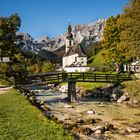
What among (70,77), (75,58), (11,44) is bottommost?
(70,77)

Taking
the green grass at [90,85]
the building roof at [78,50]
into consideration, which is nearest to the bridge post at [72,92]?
the green grass at [90,85]

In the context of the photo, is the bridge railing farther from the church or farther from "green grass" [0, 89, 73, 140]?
the church

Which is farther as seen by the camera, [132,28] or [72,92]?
[72,92]

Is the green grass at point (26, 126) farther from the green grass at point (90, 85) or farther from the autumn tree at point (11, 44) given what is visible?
the green grass at point (90, 85)

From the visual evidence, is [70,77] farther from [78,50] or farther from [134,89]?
[78,50]

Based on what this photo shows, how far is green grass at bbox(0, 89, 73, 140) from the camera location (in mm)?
18938

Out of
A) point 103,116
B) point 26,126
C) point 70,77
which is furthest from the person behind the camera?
point 70,77

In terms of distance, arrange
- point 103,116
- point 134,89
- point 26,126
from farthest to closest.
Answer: point 134,89
point 103,116
point 26,126

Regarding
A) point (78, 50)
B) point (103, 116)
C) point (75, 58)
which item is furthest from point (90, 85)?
point (78, 50)

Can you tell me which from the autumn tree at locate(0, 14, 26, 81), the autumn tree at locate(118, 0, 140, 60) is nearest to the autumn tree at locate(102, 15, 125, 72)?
the autumn tree at locate(0, 14, 26, 81)

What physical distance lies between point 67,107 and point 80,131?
17.1 metres

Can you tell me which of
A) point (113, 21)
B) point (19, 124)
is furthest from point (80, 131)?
point (113, 21)

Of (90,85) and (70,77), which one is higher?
(70,77)

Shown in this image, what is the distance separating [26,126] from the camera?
21.1m
